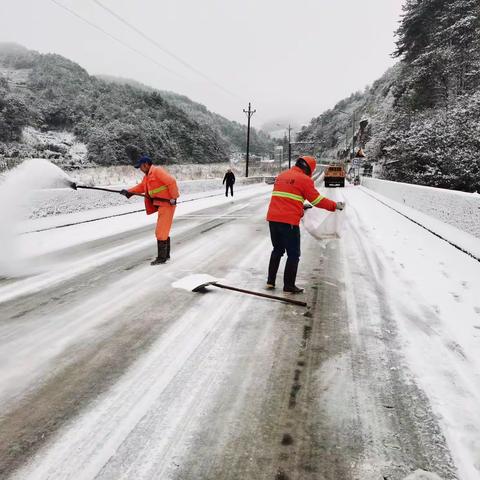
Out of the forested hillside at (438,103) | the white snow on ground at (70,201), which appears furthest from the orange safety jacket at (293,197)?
the forested hillside at (438,103)

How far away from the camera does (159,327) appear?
443 centimetres

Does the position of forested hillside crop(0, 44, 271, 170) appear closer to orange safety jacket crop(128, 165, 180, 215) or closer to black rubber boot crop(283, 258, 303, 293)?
orange safety jacket crop(128, 165, 180, 215)

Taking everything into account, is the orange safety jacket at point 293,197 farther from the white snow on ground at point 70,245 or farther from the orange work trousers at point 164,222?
the white snow on ground at point 70,245

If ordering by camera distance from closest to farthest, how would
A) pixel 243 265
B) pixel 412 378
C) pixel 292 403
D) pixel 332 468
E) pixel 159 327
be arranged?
pixel 332 468 → pixel 292 403 → pixel 412 378 → pixel 159 327 → pixel 243 265

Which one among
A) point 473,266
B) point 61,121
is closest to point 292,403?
point 473,266

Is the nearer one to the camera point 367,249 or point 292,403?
point 292,403

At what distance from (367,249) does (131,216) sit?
8.97 m

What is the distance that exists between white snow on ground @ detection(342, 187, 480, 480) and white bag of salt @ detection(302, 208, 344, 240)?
0.80 meters

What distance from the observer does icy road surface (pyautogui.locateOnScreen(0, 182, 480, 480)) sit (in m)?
2.45

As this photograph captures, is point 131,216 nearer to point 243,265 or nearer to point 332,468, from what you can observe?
point 243,265

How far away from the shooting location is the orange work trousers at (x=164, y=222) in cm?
741

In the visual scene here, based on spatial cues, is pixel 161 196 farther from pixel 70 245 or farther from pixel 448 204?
pixel 448 204

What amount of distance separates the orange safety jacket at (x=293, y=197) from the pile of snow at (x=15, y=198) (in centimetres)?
426

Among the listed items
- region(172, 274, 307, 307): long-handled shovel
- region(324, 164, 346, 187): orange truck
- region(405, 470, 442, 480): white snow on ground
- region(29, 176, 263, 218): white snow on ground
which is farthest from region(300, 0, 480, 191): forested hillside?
region(405, 470, 442, 480): white snow on ground
